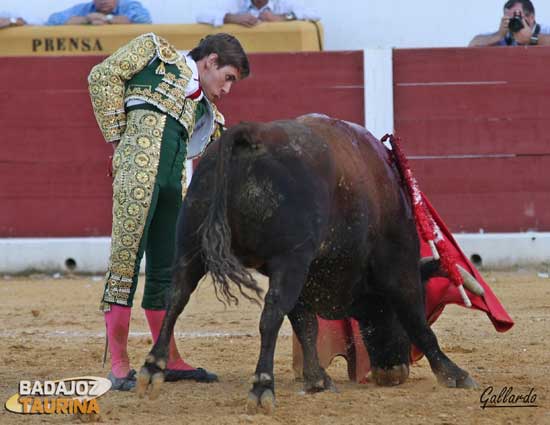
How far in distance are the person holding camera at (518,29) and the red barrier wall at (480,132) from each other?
0.21m

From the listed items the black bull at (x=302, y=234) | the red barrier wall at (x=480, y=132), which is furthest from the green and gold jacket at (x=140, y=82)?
the red barrier wall at (x=480, y=132)

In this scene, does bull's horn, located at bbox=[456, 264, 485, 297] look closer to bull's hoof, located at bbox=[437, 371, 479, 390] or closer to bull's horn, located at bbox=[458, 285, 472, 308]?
bull's horn, located at bbox=[458, 285, 472, 308]

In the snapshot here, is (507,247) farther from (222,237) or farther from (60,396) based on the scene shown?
(222,237)

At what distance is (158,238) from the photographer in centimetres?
429

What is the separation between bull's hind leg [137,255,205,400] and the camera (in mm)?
3506

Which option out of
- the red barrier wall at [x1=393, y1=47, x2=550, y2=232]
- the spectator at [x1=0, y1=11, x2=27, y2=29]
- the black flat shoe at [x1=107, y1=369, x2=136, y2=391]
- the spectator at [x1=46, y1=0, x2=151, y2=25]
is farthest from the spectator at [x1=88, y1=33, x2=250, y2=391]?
the spectator at [x1=0, y1=11, x2=27, y2=29]

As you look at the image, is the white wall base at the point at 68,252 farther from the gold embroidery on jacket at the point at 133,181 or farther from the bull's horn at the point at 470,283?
the gold embroidery on jacket at the point at 133,181

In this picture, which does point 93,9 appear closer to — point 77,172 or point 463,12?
point 77,172

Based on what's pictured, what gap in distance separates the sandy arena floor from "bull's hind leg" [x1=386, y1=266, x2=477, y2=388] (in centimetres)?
6

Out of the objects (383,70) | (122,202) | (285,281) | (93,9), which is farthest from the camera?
(93,9)

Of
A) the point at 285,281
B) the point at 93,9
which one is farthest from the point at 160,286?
→ the point at 93,9

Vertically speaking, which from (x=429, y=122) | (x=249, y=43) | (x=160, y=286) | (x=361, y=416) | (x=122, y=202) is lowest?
(x=361, y=416)

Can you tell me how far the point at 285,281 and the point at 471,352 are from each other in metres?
1.68

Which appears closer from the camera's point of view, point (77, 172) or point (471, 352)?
point (471, 352)
